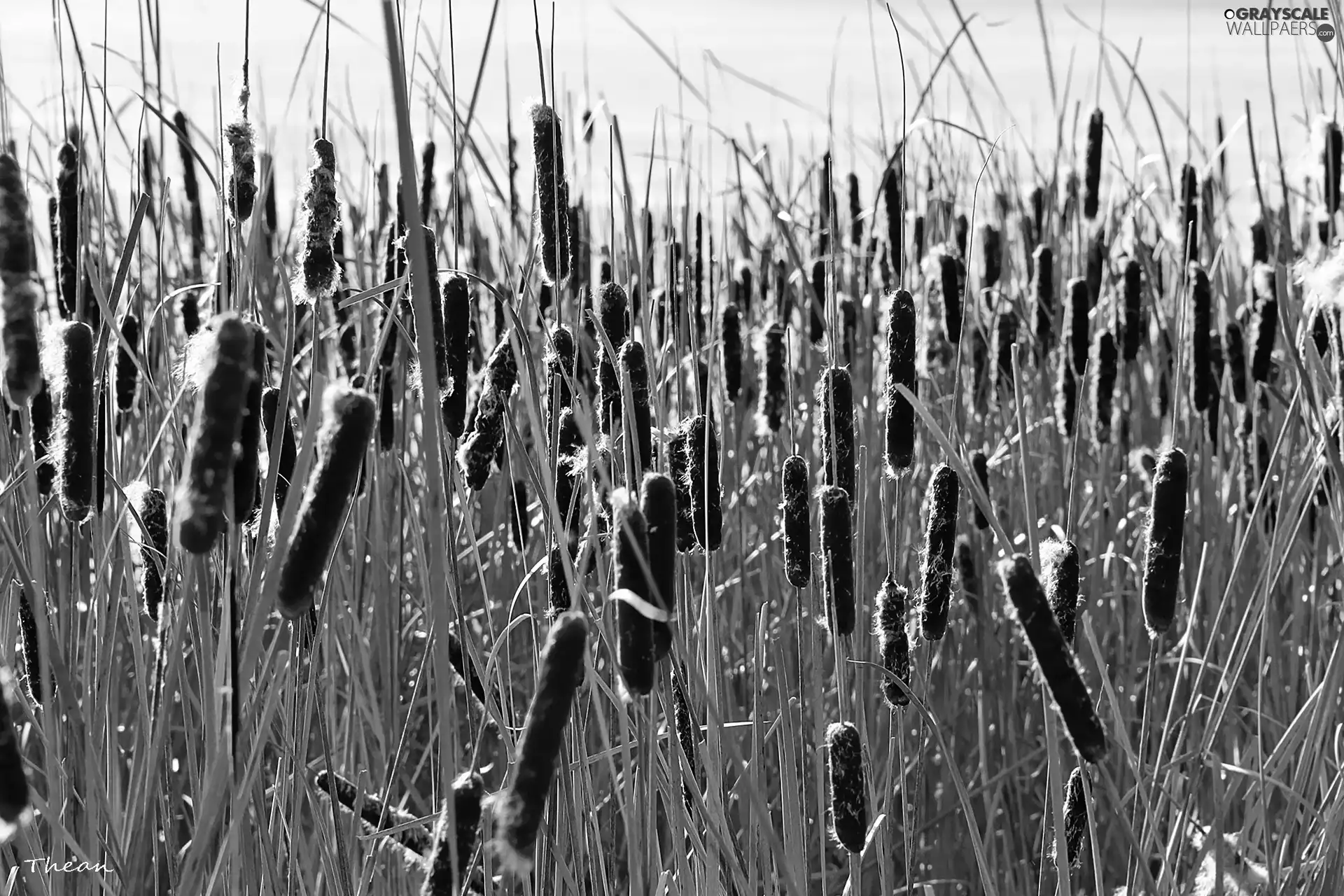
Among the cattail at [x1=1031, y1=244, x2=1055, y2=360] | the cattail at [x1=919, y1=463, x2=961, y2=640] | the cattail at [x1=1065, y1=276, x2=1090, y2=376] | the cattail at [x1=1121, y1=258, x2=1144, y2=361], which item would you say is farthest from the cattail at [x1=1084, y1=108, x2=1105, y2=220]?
the cattail at [x1=919, y1=463, x2=961, y2=640]

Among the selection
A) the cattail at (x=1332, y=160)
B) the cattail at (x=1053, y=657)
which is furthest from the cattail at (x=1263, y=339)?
the cattail at (x=1053, y=657)

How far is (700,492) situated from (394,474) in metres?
1.51

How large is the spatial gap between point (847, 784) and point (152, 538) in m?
0.72

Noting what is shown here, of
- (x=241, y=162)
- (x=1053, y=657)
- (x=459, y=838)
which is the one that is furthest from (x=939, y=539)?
(x=241, y=162)

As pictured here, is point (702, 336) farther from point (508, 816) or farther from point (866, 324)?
point (508, 816)

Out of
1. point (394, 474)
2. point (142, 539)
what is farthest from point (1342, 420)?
point (394, 474)

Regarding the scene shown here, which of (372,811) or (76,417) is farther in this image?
(372,811)

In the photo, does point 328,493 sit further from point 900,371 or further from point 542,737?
point 900,371

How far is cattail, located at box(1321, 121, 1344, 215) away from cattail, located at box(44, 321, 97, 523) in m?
2.24

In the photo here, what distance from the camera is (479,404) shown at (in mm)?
1481

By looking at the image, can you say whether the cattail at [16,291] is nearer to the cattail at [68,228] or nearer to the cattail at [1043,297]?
the cattail at [68,228]

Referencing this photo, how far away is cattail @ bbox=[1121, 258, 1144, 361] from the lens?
8.85 feet

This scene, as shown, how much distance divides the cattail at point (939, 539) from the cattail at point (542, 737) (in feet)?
2.18

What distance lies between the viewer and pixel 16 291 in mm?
854
